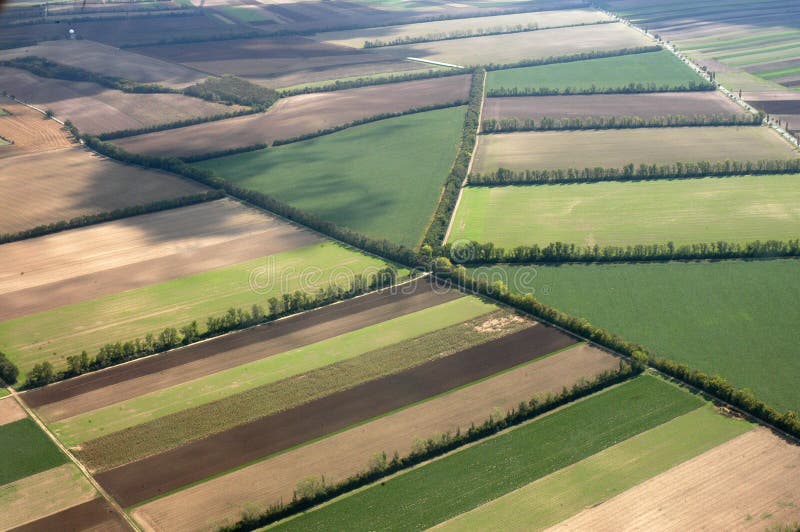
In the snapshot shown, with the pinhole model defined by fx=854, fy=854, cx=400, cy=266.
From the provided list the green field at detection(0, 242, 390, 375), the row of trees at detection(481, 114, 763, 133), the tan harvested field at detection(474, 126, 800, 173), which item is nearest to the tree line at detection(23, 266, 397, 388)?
the green field at detection(0, 242, 390, 375)

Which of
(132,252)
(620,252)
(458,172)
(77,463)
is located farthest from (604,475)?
(458,172)

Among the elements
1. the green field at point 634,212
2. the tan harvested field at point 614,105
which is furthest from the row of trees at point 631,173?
the tan harvested field at point 614,105

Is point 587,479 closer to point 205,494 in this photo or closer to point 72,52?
point 205,494

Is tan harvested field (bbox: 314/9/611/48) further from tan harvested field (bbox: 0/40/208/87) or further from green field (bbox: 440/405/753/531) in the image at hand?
green field (bbox: 440/405/753/531)

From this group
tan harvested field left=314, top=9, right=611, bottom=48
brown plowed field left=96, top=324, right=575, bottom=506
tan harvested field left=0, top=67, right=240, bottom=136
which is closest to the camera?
brown plowed field left=96, top=324, right=575, bottom=506

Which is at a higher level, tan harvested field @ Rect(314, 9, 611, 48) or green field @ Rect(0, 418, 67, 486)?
tan harvested field @ Rect(314, 9, 611, 48)

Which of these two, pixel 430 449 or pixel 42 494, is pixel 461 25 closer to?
pixel 430 449

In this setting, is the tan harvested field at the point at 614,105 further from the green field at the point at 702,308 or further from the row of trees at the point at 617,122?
the green field at the point at 702,308

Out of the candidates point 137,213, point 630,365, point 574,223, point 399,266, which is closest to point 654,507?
point 630,365
